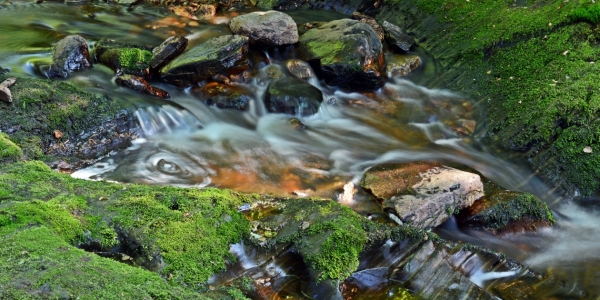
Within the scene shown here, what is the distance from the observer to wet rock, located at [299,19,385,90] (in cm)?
1025

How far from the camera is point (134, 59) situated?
31.4 feet

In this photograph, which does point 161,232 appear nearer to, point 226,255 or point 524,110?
point 226,255

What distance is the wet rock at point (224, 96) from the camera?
9.41 meters

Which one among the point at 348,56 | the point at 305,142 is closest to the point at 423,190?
the point at 305,142

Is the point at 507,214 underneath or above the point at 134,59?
underneath

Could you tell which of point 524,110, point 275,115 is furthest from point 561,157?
point 275,115

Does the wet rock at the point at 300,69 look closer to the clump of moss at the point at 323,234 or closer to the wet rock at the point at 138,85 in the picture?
the wet rock at the point at 138,85

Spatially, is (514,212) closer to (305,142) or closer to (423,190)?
(423,190)

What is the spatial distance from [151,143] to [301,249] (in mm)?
4696

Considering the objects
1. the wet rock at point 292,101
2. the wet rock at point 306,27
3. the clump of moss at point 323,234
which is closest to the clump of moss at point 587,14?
the wet rock at point 292,101

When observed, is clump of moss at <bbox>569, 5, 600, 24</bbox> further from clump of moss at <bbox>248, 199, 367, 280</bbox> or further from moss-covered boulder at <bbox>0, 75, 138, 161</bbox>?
moss-covered boulder at <bbox>0, 75, 138, 161</bbox>

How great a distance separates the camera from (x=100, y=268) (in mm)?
3092

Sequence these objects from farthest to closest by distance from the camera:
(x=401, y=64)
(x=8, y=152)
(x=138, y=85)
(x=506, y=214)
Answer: (x=401, y=64) → (x=138, y=85) → (x=506, y=214) → (x=8, y=152)

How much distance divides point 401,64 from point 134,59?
6.21 m
